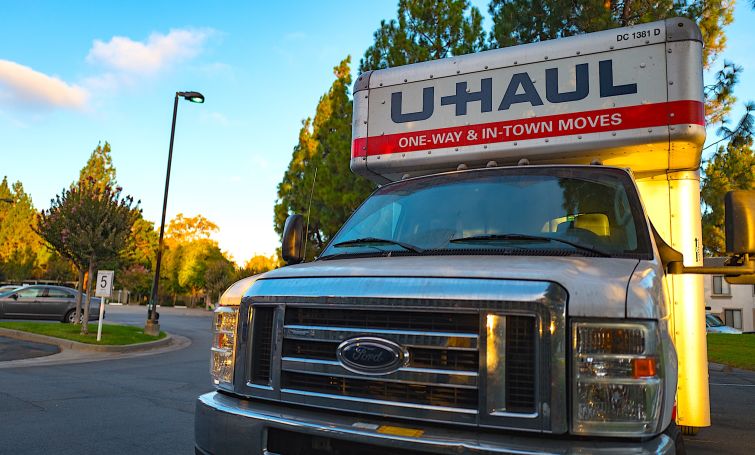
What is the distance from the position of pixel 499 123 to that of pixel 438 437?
276 centimetres

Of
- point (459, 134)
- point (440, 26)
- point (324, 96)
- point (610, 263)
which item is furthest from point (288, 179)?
point (610, 263)

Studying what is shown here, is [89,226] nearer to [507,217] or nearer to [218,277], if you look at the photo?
[507,217]

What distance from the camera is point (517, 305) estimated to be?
7.32 ft

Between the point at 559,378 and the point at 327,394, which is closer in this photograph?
the point at 559,378

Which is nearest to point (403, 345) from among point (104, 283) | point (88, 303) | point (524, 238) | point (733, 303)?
point (524, 238)

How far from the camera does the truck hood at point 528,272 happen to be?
223cm

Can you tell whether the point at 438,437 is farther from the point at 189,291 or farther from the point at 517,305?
the point at 189,291

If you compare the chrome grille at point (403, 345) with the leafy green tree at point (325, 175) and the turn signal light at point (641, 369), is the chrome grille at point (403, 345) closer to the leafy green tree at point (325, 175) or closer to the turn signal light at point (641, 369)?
the turn signal light at point (641, 369)

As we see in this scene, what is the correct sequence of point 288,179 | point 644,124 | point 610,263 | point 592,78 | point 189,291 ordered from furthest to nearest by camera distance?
point 189,291, point 288,179, point 592,78, point 644,124, point 610,263

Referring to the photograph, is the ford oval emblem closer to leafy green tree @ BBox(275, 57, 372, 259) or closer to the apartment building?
leafy green tree @ BBox(275, 57, 372, 259)

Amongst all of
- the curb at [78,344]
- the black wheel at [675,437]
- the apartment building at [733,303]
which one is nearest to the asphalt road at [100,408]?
the curb at [78,344]

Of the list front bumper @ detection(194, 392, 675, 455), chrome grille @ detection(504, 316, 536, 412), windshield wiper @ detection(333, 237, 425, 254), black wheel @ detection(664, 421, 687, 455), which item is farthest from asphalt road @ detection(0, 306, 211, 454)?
black wheel @ detection(664, 421, 687, 455)

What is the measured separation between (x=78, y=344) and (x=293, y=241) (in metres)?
12.2

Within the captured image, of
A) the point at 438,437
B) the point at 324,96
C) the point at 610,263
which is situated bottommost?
the point at 438,437
